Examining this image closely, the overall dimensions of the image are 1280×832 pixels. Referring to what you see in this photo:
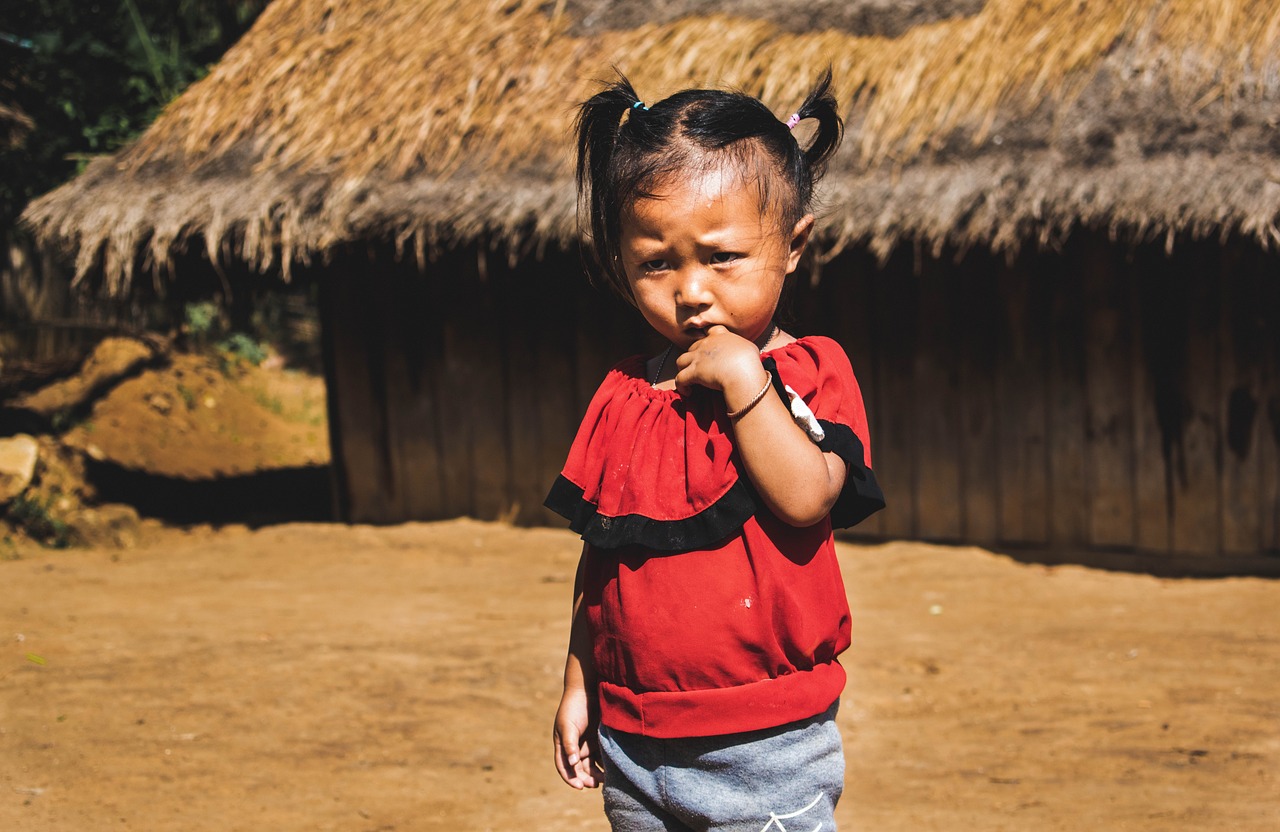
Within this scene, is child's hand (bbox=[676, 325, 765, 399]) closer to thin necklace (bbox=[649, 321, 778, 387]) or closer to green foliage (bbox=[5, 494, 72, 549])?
thin necklace (bbox=[649, 321, 778, 387])

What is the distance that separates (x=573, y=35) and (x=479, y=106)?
0.70m

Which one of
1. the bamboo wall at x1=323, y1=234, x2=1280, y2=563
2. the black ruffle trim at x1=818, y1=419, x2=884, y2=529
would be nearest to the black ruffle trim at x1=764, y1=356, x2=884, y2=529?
the black ruffle trim at x1=818, y1=419, x2=884, y2=529

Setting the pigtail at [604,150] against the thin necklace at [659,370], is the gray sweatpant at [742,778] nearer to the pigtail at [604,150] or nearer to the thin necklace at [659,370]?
the thin necklace at [659,370]

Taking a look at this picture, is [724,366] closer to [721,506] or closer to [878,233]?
[721,506]

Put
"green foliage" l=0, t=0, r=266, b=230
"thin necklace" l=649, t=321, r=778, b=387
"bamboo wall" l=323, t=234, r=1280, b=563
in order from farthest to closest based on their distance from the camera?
"green foliage" l=0, t=0, r=266, b=230 → "bamboo wall" l=323, t=234, r=1280, b=563 → "thin necklace" l=649, t=321, r=778, b=387

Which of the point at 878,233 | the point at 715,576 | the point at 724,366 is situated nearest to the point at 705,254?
the point at 724,366

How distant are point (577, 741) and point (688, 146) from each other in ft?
2.71

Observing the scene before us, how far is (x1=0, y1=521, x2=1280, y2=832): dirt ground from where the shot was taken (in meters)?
3.17

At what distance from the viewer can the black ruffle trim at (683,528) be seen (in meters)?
1.52

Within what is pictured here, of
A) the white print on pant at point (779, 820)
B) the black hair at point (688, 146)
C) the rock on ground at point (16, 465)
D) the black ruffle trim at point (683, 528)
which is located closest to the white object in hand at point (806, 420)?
the black ruffle trim at point (683, 528)

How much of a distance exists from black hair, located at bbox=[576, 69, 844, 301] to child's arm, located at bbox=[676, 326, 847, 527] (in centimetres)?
24

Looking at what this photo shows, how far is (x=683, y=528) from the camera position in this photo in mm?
1542

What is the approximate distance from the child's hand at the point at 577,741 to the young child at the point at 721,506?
6cm

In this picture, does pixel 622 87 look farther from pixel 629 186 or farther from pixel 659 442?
pixel 659 442
